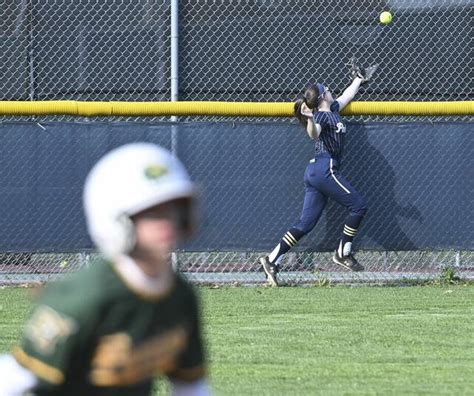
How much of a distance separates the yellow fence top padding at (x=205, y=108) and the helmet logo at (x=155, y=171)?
8.16 meters

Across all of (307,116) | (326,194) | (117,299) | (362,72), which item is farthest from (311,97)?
(117,299)

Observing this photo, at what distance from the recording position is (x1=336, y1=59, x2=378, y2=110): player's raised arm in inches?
442

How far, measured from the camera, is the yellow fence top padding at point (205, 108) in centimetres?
1099

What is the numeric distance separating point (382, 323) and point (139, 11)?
4697 millimetres

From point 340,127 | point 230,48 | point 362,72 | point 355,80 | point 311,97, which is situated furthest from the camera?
point 230,48

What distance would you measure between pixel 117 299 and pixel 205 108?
8180 millimetres

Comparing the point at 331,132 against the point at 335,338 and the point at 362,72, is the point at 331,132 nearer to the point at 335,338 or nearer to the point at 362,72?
the point at 362,72

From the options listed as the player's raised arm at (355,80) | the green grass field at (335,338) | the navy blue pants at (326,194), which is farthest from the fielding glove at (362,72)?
the green grass field at (335,338)

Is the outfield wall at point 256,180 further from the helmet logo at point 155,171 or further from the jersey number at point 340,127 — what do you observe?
the helmet logo at point 155,171

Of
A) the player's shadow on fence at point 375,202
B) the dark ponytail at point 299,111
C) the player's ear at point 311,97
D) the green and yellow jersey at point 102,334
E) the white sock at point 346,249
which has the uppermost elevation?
the green and yellow jersey at point 102,334

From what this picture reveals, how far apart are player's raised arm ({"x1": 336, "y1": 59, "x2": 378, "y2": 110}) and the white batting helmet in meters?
8.32

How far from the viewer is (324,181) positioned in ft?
36.4

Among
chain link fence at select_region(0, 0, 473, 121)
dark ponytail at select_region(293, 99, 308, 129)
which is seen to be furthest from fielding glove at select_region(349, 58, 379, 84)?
dark ponytail at select_region(293, 99, 308, 129)

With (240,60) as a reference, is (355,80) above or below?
above
